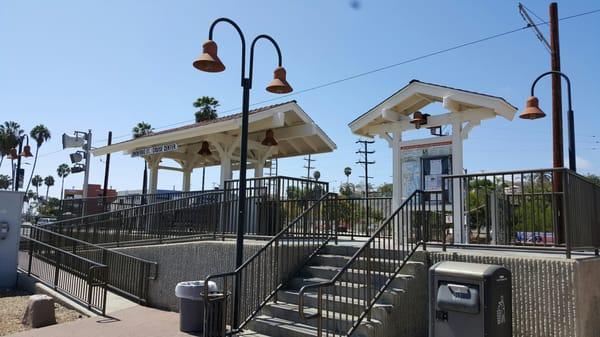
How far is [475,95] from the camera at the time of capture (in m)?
9.58

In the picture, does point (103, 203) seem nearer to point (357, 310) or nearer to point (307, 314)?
point (307, 314)

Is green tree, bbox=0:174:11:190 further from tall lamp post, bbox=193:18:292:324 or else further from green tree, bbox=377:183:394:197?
tall lamp post, bbox=193:18:292:324

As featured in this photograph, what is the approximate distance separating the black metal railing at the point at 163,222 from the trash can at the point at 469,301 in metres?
5.41

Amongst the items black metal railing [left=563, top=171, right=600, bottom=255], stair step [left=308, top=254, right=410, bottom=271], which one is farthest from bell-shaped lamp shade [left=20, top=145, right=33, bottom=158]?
black metal railing [left=563, top=171, right=600, bottom=255]

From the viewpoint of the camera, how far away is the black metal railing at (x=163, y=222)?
376 inches

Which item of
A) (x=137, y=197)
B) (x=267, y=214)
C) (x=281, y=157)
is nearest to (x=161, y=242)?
(x=267, y=214)

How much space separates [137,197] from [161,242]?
205 inches

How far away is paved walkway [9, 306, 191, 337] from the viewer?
741 cm

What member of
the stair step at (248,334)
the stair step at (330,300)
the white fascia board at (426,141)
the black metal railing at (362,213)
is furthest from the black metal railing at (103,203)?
the stair step at (248,334)

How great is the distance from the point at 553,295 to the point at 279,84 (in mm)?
4760

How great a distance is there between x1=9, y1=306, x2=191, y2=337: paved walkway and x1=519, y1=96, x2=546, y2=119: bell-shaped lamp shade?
7939mm

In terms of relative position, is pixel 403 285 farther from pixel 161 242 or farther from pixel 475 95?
pixel 161 242

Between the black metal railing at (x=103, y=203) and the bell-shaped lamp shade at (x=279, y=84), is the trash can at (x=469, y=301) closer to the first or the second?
the bell-shaped lamp shade at (x=279, y=84)

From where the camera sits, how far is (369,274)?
5945 millimetres
